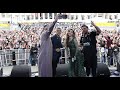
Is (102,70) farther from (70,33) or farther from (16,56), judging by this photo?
(16,56)

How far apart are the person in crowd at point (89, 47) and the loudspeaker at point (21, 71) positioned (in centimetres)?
90

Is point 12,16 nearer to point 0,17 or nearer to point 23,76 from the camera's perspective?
point 0,17

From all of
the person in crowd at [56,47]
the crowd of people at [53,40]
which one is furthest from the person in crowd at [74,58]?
the person in crowd at [56,47]

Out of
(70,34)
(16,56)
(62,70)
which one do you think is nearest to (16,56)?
(16,56)

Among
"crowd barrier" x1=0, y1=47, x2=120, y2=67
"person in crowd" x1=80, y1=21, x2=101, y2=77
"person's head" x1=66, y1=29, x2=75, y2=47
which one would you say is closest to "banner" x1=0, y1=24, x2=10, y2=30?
"crowd barrier" x1=0, y1=47, x2=120, y2=67

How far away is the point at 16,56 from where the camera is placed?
405 cm

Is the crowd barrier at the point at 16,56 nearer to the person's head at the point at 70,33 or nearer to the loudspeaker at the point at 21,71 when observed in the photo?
the loudspeaker at the point at 21,71

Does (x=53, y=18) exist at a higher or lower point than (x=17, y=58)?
higher

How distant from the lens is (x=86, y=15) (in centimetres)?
412

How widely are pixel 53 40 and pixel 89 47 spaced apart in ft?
1.89

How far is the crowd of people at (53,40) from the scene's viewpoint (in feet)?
13.4

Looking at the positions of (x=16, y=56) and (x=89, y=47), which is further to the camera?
(x=89, y=47)
